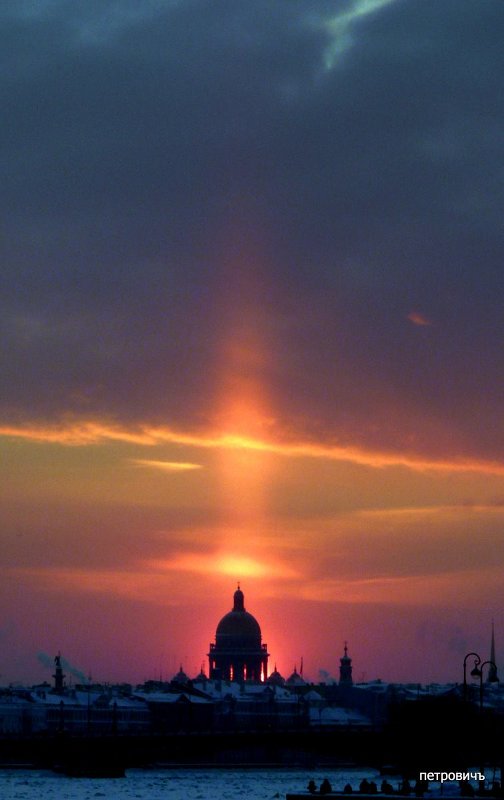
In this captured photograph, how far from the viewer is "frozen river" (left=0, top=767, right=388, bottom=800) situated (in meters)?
135

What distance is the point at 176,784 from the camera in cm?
15725

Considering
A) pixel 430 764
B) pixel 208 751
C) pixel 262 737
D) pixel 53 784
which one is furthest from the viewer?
pixel 208 751

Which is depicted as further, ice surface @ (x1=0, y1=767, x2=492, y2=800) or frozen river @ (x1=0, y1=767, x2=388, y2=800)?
frozen river @ (x1=0, y1=767, x2=388, y2=800)

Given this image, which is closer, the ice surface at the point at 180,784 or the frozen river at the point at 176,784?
the ice surface at the point at 180,784

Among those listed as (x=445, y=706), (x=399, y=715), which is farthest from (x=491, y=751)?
(x=399, y=715)

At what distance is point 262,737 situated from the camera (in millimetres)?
178125

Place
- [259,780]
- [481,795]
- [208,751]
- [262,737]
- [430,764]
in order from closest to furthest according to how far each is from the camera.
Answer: [481,795]
[430,764]
[259,780]
[262,737]
[208,751]

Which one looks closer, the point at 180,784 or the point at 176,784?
the point at 176,784

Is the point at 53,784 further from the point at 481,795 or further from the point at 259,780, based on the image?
the point at 481,795

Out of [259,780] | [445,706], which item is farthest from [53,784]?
[445,706]

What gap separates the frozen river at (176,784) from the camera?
13512 cm

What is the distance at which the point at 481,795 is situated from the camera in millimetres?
87250

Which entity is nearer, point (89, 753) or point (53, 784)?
point (53, 784)

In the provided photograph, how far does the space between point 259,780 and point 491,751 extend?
18472 millimetres
